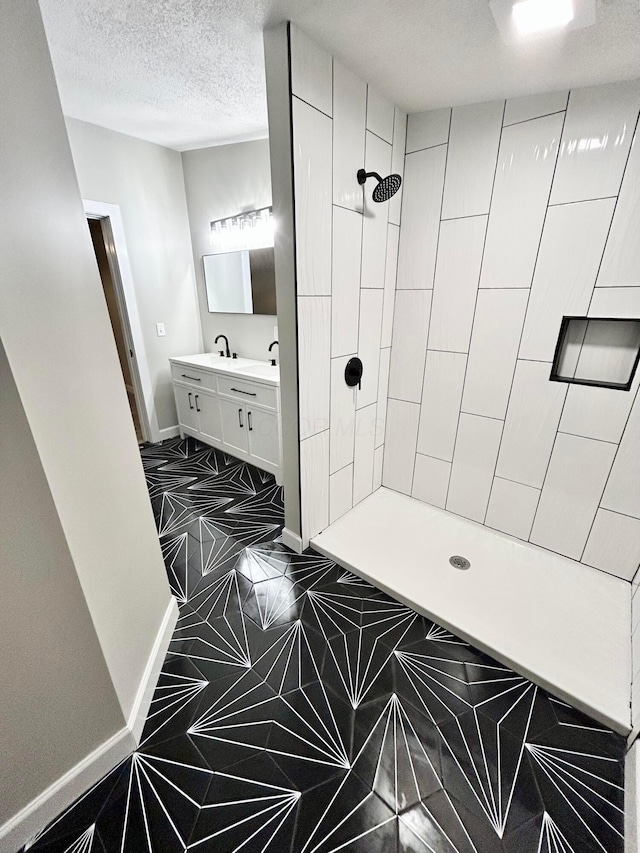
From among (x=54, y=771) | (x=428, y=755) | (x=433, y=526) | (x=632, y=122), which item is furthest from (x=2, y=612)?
(x=632, y=122)

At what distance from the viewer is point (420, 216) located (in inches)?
81.2

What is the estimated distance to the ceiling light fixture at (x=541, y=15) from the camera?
1.11 metres

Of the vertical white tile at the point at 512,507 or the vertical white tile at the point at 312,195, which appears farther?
the vertical white tile at the point at 512,507

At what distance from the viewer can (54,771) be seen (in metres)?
1.05

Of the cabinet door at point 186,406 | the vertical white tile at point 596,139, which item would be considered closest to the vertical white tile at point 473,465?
the vertical white tile at point 596,139

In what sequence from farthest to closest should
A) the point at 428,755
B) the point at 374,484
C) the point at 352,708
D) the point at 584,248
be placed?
1. the point at 374,484
2. the point at 584,248
3. the point at 352,708
4. the point at 428,755

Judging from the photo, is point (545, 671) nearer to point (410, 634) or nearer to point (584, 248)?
point (410, 634)

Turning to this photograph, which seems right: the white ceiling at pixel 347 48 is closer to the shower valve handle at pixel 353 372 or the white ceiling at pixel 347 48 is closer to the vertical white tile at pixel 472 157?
the vertical white tile at pixel 472 157

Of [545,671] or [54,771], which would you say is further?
[545,671]

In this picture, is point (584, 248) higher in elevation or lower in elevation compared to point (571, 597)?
higher

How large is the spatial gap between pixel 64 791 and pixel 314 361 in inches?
70.4

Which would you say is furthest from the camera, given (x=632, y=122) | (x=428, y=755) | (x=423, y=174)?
(x=423, y=174)

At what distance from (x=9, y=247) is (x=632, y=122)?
2267mm

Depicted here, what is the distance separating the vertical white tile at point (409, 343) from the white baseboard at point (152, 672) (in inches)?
72.8
